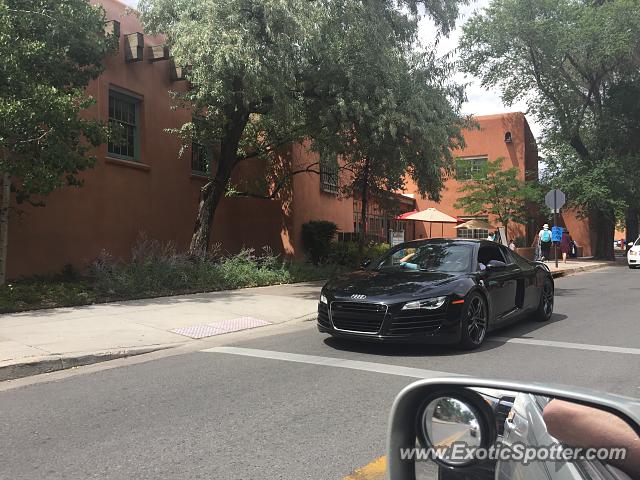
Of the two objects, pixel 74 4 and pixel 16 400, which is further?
pixel 74 4

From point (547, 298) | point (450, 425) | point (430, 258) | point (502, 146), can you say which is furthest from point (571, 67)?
point (450, 425)

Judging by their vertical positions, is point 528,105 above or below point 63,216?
above

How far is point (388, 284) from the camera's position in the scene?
718cm

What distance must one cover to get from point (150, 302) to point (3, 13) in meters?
5.81

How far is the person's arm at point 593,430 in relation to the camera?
4.64ft

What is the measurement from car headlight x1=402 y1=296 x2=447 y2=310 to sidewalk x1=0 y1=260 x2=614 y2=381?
3350mm

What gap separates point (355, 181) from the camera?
18.5 meters

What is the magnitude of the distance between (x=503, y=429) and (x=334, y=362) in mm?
4908

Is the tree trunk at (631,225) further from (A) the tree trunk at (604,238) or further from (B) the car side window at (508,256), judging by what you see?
(B) the car side window at (508,256)

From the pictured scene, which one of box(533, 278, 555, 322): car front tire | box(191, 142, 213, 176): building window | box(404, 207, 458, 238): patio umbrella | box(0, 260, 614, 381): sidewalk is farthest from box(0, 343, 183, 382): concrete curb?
box(404, 207, 458, 238): patio umbrella

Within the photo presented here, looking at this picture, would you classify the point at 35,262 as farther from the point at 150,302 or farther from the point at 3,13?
the point at 3,13

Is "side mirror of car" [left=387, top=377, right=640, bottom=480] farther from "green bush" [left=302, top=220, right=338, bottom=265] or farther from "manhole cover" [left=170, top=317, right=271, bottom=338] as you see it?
"green bush" [left=302, top=220, right=338, bottom=265]

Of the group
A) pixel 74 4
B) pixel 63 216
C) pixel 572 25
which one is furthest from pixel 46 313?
pixel 572 25

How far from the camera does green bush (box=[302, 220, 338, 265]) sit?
19.8 meters
